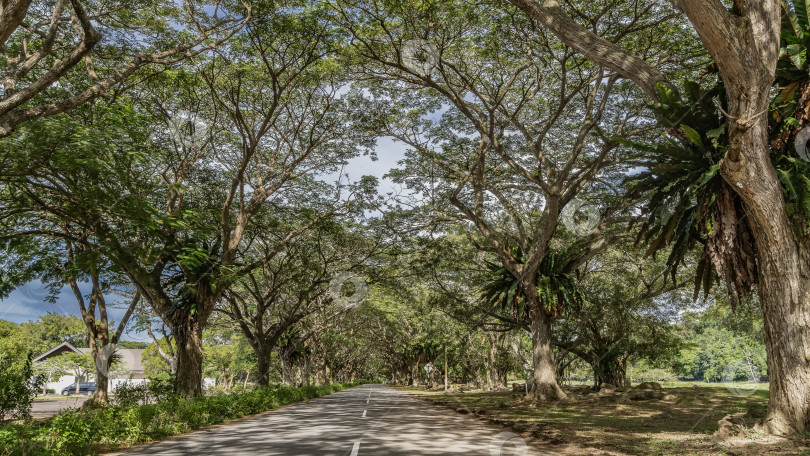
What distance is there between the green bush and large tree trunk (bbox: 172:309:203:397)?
0.99m

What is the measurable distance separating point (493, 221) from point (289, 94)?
41.0ft

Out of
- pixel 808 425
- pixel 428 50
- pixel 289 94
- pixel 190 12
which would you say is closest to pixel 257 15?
pixel 190 12

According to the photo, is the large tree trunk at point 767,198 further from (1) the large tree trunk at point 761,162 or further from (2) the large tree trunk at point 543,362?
(2) the large tree trunk at point 543,362

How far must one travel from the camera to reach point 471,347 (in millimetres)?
40031

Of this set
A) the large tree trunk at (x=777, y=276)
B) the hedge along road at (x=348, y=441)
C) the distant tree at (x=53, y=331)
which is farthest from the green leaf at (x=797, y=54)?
the distant tree at (x=53, y=331)

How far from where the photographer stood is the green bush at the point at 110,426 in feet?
21.7

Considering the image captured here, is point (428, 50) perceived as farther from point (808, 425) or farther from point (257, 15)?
point (808, 425)

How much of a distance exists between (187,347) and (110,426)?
6.25 metres

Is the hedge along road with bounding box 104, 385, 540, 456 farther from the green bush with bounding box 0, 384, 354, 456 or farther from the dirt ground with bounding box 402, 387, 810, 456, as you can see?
the dirt ground with bounding box 402, 387, 810, 456

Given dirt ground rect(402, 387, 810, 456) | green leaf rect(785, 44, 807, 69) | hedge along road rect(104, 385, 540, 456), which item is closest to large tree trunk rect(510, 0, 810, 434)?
dirt ground rect(402, 387, 810, 456)

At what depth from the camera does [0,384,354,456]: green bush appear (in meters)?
6.62

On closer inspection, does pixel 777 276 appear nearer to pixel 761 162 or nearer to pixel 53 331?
pixel 761 162

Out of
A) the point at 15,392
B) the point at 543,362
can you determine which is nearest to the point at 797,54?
the point at 543,362

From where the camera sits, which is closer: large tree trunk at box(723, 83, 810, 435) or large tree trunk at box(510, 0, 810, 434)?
large tree trunk at box(510, 0, 810, 434)
